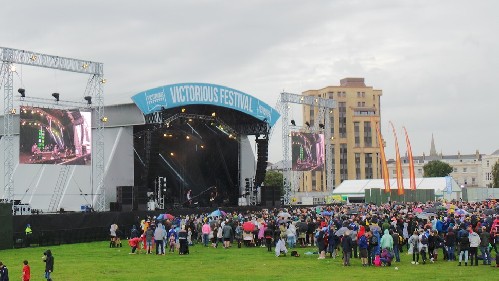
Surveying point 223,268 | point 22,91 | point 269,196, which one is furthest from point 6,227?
Answer: point 269,196

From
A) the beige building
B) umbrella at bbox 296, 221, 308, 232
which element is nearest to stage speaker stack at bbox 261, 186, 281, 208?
umbrella at bbox 296, 221, 308, 232

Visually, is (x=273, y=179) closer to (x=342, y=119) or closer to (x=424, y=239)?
(x=342, y=119)

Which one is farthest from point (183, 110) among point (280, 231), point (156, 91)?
point (280, 231)

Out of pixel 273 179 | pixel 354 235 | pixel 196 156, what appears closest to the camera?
pixel 354 235

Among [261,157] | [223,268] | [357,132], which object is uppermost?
[357,132]

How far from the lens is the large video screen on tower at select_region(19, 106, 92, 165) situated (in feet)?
116

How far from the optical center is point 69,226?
116 ft

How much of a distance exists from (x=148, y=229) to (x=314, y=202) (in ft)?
124

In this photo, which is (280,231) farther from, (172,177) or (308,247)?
(172,177)

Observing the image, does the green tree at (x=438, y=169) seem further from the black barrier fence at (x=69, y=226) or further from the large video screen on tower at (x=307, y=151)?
the black barrier fence at (x=69, y=226)

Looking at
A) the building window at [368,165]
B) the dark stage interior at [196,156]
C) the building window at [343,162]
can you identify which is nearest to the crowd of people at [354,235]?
the dark stage interior at [196,156]

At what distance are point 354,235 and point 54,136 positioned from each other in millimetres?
18939

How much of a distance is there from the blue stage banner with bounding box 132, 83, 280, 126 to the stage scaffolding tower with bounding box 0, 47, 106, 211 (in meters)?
3.37

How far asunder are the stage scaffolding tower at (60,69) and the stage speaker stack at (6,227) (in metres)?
1.85
